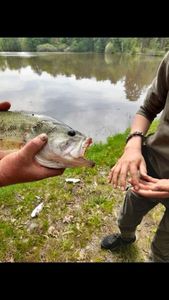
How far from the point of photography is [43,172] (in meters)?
2.35

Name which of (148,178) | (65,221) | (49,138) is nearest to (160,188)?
(148,178)

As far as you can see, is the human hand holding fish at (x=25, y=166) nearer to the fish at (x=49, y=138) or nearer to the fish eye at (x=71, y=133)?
the fish at (x=49, y=138)

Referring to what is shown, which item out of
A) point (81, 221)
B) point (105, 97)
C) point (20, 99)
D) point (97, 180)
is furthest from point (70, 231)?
point (105, 97)

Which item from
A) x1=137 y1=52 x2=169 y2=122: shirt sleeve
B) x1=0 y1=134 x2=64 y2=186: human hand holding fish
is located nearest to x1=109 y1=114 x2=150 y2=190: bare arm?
x1=137 y1=52 x2=169 y2=122: shirt sleeve

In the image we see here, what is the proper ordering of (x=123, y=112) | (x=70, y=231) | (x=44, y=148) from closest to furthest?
1. (x=44, y=148)
2. (x=70, y=231)
3. (x=123, y=112)

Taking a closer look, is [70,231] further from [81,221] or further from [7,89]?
[7,89]

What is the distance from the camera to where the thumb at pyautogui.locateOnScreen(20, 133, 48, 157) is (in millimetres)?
2156

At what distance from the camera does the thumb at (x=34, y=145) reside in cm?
216

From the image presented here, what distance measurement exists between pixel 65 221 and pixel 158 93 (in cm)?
249

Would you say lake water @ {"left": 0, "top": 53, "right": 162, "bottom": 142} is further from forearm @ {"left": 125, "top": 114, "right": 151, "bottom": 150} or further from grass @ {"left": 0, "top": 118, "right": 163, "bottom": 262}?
forearm @ {"left": 125, "top": 114, "right": 151, "bottom": 150}

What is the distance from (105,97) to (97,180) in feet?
35.1

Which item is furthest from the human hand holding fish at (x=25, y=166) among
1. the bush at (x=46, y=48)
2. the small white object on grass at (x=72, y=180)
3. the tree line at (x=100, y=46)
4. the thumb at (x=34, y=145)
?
the bush at (x=46, y=48)

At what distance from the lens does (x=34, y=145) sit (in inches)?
85.0

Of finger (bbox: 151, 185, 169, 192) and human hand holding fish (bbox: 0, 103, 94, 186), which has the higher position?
human hand holding fish (bbox: 0, 103, 94, 186)
